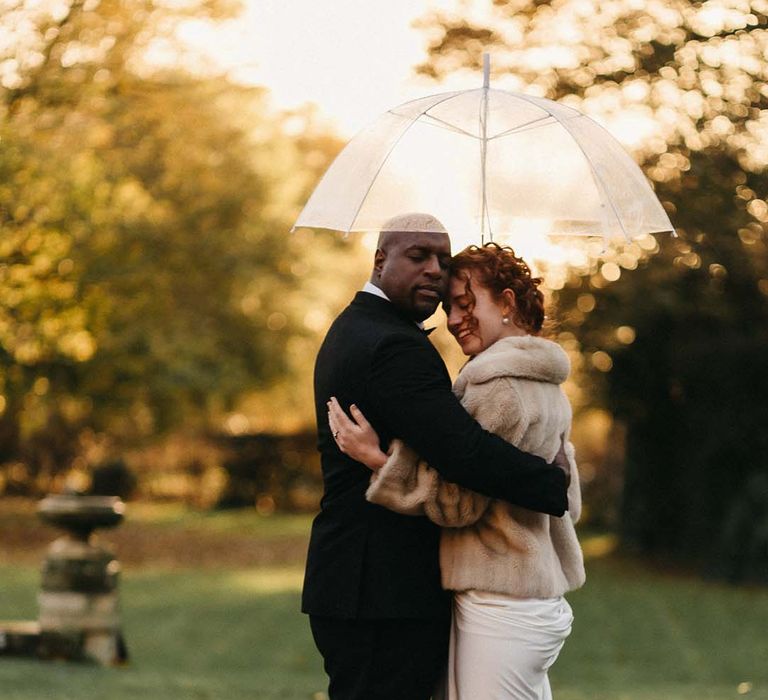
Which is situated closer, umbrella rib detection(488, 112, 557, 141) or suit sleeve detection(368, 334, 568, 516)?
suit sleeve detection(368, 334, 568, 516)

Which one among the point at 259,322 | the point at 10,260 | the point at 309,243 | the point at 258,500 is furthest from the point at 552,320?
the point at 258,500

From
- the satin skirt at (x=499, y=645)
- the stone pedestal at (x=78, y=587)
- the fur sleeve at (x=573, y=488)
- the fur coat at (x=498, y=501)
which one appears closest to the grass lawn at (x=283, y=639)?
the stone pedestal at (x=78, y=587)

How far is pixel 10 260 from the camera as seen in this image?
48.5ft

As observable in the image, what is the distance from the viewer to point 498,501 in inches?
159

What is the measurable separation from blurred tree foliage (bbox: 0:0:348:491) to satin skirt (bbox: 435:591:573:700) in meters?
10.4

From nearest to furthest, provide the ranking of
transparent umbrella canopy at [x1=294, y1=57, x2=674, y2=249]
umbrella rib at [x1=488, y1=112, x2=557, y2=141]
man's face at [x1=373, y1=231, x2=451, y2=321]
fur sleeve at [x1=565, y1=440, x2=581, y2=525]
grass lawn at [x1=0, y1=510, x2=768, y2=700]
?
man's face at [x1=373, y1=231, x2=451, y2=321], fur sleeve at [x1=565, y1=440, x2=581, y2=525], transparent umbrella canopy at [x1=294, y1=57, x2=674, y2=249], umbrella rib at [x1=488, y1=112, x2=557, y2=141], grass lawn at [x1=0, y1=510, x2=768, y2=700]

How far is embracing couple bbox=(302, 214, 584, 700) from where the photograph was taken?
12.9 ft

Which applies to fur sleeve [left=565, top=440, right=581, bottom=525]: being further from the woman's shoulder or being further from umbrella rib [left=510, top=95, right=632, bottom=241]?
umbrella rib [left=510, top=95, right=632, bottom=241]

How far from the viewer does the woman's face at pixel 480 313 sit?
416cm

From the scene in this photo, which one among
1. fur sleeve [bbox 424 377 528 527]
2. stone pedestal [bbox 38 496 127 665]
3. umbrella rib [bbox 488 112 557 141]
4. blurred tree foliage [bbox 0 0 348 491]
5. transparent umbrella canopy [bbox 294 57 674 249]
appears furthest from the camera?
blurred tree foliage [bbox 0 0 348 491]

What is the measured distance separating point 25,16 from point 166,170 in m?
11.5

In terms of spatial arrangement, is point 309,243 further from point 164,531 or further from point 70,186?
point 70,186

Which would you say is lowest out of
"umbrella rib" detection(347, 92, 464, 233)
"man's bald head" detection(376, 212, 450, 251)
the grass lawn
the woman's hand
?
the grass lawn

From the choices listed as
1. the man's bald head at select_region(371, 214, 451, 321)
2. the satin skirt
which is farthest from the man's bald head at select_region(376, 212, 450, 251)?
the satin skirt
